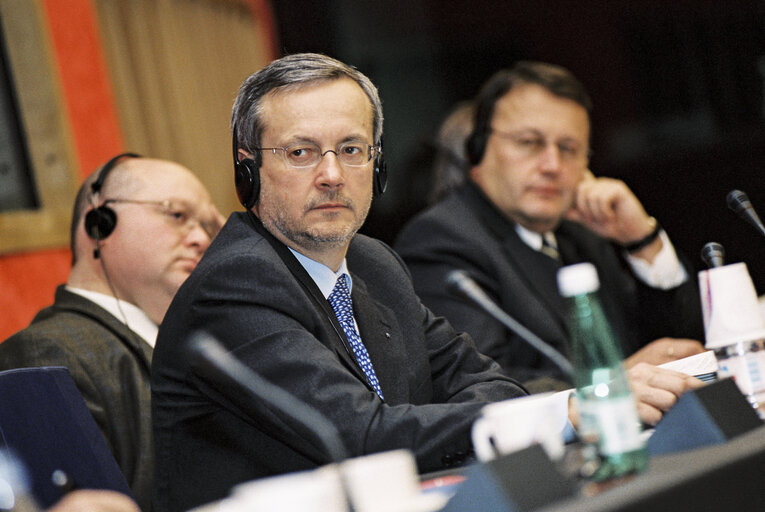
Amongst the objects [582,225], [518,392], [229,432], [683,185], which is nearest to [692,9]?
[683,185]

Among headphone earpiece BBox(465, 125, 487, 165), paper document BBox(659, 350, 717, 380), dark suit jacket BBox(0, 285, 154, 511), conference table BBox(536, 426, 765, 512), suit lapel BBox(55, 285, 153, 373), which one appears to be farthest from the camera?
headphone earpiece BBox(465, 125, 487, 165)

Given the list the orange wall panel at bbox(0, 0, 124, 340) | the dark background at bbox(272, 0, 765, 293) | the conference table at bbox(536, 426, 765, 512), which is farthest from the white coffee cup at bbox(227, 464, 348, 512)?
the dark background at bbox(272, 0, 765, 293)

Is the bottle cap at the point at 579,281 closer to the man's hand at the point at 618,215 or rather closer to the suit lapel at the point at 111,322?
the suit lapel at the point at 111,322

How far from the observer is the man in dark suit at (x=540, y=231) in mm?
2549

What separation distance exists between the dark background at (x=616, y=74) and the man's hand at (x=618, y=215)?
203cm

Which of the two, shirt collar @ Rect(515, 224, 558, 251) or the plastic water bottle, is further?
shirt collar @ Rect(515, 224, 558, 251)

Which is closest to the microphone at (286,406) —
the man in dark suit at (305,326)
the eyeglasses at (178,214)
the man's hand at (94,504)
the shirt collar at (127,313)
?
the man in dark suit at (305,326)

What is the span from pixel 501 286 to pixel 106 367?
1.00 meters

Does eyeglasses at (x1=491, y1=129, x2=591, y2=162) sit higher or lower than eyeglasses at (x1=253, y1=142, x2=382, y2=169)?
lower

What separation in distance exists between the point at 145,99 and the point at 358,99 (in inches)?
98.0

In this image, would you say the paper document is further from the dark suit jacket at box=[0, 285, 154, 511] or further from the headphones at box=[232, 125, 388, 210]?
the dark suit jacket at box=[0, 285, 154, 511]

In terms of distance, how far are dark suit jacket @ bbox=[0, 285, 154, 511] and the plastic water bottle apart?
4.08 feet

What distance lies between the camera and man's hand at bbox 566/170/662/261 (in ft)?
9.61

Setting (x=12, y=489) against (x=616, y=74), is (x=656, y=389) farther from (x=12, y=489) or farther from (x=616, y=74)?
(x=616, y=74)
